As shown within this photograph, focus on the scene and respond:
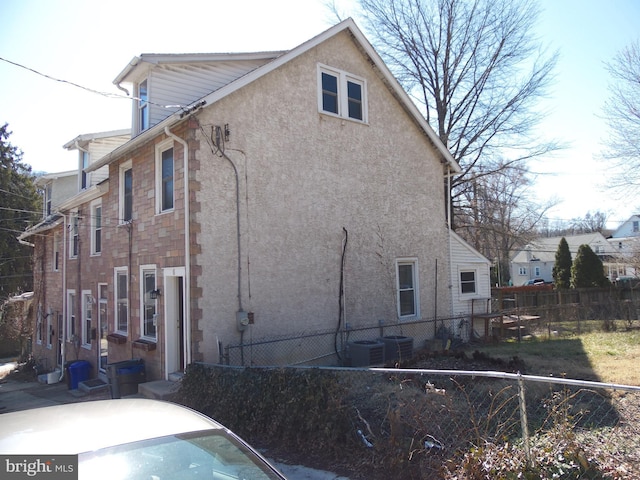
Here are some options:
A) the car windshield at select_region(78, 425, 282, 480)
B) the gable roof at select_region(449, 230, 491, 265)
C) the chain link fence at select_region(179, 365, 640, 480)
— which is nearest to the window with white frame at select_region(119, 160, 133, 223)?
the chain link fence at select_region(179, 365, 640, 480)

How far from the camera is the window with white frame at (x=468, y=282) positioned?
16.3 meters

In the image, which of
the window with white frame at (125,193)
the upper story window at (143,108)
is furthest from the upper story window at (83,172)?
the upper story window at (143,108)

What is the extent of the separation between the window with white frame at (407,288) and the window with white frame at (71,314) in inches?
471

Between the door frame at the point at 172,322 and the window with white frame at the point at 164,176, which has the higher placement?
the window with white frame at the point at 164,176

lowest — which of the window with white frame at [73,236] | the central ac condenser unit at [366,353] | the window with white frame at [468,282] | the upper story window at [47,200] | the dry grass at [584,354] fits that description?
the dry grass at [584,354]

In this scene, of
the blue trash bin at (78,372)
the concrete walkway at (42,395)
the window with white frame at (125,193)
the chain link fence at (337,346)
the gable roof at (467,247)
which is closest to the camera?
the chain link fence at (337,346)

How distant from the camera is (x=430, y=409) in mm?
5648

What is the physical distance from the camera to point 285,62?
1170 cm

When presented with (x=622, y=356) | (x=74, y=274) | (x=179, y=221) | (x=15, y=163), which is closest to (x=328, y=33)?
(x=179, y=221)

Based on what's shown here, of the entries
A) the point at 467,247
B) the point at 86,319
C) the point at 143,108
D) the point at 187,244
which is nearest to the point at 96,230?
the point at 86,319

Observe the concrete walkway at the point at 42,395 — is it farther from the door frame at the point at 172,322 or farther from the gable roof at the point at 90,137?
the gable roof at the point at 90,137

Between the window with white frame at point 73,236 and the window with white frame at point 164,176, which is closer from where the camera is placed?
the window with white frame at point 164,176
